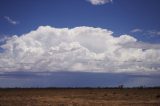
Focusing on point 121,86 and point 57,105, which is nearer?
point 57,105

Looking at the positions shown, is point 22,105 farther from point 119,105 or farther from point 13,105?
point 119,105

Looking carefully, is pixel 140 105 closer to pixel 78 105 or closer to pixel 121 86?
pixel 78 105

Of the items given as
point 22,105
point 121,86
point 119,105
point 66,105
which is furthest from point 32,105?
point 121,86

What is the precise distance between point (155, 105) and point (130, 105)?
3.27 meters

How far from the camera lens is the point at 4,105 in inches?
1667

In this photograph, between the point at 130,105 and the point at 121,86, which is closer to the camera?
the point at 130,105

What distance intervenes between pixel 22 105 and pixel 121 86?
7594cm

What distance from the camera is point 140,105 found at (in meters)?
41.8

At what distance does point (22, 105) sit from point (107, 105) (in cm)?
1108

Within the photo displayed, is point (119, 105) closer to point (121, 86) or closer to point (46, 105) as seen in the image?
point (46, 105)

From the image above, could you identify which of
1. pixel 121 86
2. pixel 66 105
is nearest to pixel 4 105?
pixel 66 105

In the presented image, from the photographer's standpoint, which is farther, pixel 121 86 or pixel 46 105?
pixel 121 86

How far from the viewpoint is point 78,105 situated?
4166cm

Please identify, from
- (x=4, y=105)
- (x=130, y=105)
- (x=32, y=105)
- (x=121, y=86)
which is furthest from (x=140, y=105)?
(x=121, y=86)
